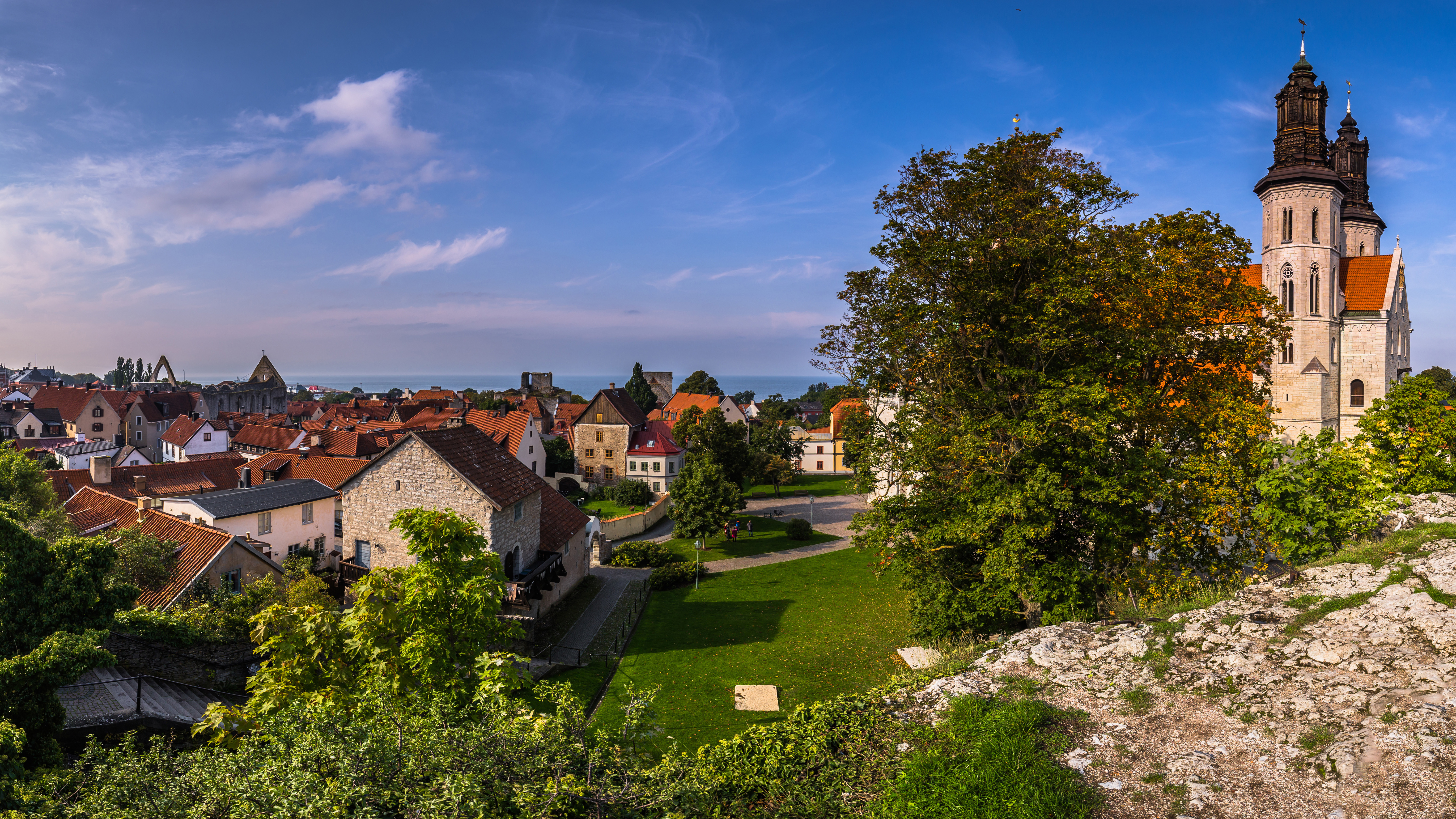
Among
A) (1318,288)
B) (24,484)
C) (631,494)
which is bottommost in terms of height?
(631,494)

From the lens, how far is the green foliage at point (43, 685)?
35.3ft

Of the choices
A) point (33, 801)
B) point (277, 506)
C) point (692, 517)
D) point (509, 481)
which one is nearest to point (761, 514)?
point (692, 517)

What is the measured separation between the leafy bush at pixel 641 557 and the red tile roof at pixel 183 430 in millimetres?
54180

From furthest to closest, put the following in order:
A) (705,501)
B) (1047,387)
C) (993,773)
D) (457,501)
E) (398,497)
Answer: (705,501), (398,497), (457,501), (1047,387), (993,773)

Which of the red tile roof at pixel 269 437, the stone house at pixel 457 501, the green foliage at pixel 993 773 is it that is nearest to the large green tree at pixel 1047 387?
the green foliage at pixel 993 773

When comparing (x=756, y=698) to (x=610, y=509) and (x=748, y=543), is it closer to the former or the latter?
(x=748, y=543)

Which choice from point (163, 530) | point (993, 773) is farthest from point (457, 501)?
point (993, 773)

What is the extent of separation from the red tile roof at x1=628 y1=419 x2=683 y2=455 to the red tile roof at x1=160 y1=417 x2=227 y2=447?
44.0 m

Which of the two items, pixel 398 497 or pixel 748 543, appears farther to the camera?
pixel 748 543

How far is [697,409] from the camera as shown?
→ 65812 millimetres

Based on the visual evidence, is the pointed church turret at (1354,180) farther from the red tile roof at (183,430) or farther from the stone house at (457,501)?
the red tile roof at (183,430)

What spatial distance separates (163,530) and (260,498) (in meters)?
6.57

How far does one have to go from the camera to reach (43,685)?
36.8ft

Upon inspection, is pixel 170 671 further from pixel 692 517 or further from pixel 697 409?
pixel 697 409
